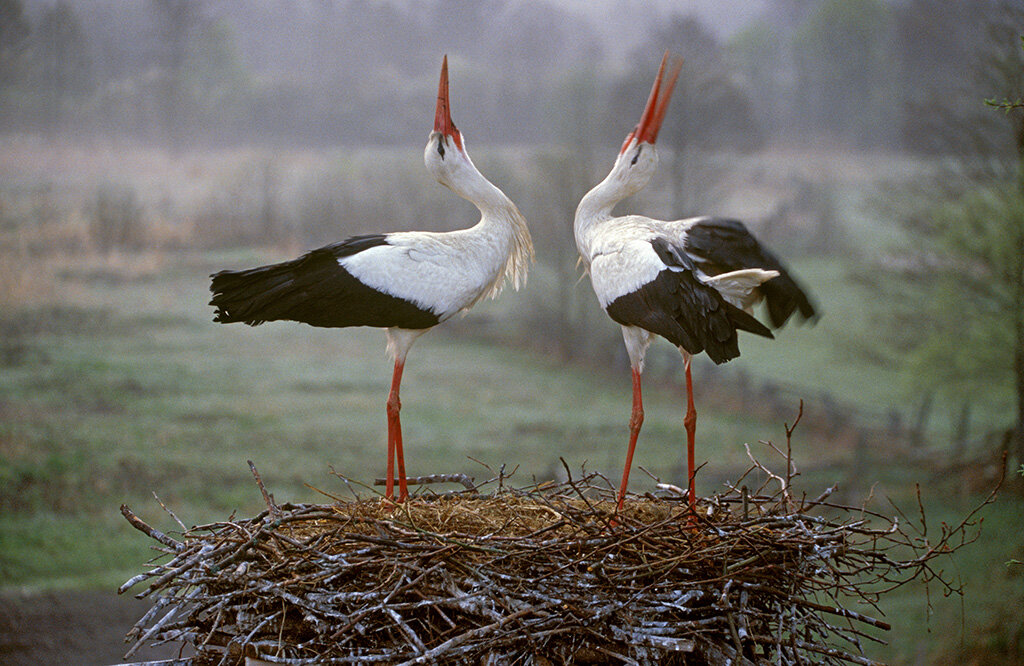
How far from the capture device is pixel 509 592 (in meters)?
2.06

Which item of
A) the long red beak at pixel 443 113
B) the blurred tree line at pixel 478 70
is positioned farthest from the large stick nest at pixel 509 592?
the blurred tree line at pixel 478 70

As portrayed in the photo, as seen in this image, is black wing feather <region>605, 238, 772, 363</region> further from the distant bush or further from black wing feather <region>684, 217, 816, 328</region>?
the distant bush

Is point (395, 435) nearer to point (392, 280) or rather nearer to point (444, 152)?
point (392, 280)

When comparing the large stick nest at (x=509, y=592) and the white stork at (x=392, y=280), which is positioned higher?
the white stork at (x=392, y=280)

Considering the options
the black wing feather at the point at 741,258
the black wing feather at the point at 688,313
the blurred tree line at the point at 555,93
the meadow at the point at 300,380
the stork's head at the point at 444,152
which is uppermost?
the blurred tree line at the point at 555,93

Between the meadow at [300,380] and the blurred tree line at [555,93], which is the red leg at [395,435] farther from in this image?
the blurred tree line at [555,93]

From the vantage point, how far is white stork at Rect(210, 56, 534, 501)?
8.18ft

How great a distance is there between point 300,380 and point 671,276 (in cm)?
444

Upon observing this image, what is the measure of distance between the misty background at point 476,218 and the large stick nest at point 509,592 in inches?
131

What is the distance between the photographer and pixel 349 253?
2568mm

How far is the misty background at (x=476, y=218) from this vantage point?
18.6 feet

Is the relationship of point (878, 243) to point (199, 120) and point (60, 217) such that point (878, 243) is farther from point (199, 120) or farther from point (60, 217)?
point (60, 217)

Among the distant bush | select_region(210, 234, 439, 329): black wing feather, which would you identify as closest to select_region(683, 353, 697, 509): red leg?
select_region(210, 234, 439, 329): black wing feather

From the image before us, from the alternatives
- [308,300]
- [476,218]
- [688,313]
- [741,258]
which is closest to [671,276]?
[688,313]
